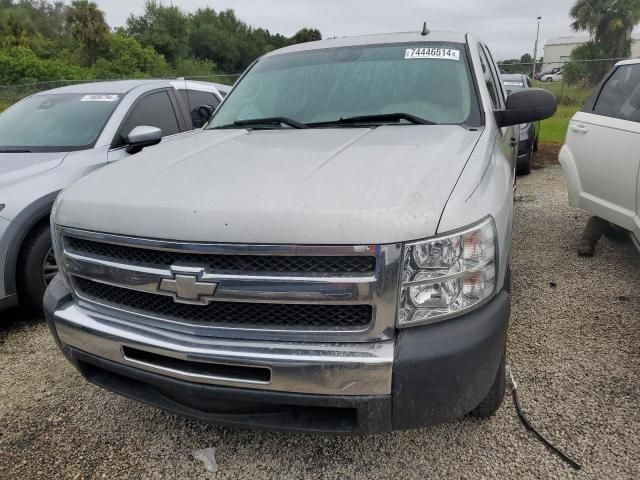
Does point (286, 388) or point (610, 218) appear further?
point (610, 218)

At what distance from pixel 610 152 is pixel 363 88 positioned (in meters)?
2.18

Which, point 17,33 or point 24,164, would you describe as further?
point 17,33

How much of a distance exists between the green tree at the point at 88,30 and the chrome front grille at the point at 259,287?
127 feet

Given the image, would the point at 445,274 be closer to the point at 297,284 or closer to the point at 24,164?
the point at 297,284

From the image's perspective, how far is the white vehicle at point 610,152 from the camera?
354cm

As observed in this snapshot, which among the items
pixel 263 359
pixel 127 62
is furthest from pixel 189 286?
pixel 127 62

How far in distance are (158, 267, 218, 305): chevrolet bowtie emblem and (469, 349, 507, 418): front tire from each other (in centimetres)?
129

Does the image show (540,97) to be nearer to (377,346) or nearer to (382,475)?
(377,346)

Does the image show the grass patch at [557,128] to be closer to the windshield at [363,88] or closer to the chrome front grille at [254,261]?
the windshield at [363,88]

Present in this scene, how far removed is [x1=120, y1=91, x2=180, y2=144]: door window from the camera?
14.5 ft

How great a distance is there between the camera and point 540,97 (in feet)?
9.21

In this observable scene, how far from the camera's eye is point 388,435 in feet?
7.47

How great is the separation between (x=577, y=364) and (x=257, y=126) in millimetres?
2353

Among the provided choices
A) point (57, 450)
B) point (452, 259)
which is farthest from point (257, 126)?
point (57, 450)
